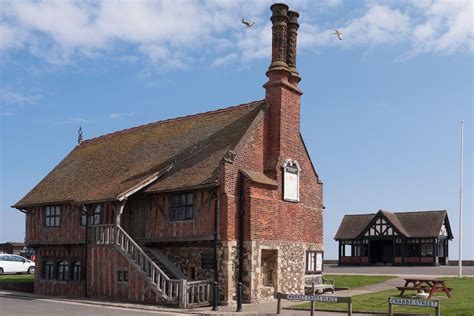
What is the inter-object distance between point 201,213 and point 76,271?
25.5ft

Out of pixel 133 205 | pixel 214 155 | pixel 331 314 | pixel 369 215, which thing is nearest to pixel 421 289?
pixel 331 314

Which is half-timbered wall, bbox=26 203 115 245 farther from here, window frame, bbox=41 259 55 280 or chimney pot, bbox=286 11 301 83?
chimney pot, bbox=286 11 301 83

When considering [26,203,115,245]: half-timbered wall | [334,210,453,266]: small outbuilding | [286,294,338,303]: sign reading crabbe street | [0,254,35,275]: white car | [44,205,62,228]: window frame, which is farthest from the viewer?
[334,210,453,266]: small outbuilding

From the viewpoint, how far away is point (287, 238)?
25.3 meters

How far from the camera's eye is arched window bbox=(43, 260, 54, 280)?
2944cm

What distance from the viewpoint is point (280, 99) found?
25.2 metres

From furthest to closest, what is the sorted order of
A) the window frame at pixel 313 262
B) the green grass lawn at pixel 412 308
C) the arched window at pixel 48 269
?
1. the arched window at pixel 48 269
2. the window frame at pixel 313 262
3. the green grass lawn at pixel 412 308

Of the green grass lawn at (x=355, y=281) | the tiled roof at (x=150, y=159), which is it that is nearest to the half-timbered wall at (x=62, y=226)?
the tiled roof at (x=150, y=159)

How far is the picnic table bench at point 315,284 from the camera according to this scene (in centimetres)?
2612

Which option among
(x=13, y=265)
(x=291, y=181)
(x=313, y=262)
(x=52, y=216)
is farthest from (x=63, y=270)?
(x=13, y=265)

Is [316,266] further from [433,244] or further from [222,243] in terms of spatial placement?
[433,244]

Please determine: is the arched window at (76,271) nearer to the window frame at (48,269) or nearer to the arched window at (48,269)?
the window frame at (48,269)

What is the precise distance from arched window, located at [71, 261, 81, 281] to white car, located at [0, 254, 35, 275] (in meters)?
15.7

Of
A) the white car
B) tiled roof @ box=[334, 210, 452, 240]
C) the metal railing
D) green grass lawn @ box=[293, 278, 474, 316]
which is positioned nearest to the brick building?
the metal railing
